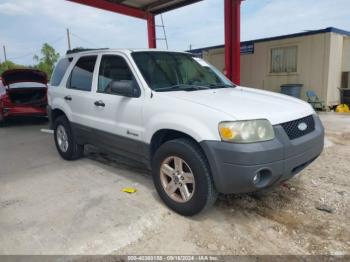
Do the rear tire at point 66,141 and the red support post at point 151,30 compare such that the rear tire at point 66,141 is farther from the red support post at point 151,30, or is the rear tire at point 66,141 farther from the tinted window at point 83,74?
the red support post at point 151,30

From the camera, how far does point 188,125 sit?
10.2 feet

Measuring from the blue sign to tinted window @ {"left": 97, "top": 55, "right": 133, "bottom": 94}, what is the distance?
9.56m

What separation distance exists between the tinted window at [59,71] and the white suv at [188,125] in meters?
0.56

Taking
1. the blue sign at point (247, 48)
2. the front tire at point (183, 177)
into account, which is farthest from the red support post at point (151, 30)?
the front tire at point (183, 177)

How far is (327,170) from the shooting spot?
4750 millimetres

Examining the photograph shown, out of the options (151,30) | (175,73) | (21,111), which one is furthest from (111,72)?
(151,30)

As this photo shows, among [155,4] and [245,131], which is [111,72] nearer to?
[245,131]

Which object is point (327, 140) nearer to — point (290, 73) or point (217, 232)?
point (217, 232)

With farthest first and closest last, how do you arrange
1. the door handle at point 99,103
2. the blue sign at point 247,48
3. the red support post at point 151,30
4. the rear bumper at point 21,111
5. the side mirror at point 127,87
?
the blue sign at point 247,48 < the red support post at point 151,30 < the rear bumper at point 21,111 < the door handle at point 99,103 < the side mirror at point 127,87

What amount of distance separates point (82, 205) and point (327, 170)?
362 centimetres

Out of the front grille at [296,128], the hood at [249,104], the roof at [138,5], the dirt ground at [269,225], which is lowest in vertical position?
the dirt ground at [269,225]

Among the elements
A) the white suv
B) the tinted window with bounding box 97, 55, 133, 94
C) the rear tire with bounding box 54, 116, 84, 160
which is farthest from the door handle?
the rear tire with bounding box 54, 116, 84, 160

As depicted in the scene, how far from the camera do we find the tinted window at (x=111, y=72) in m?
4.08

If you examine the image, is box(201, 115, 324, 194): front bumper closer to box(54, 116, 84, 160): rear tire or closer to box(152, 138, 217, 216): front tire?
box(152, 138, 217, 216): front tire
